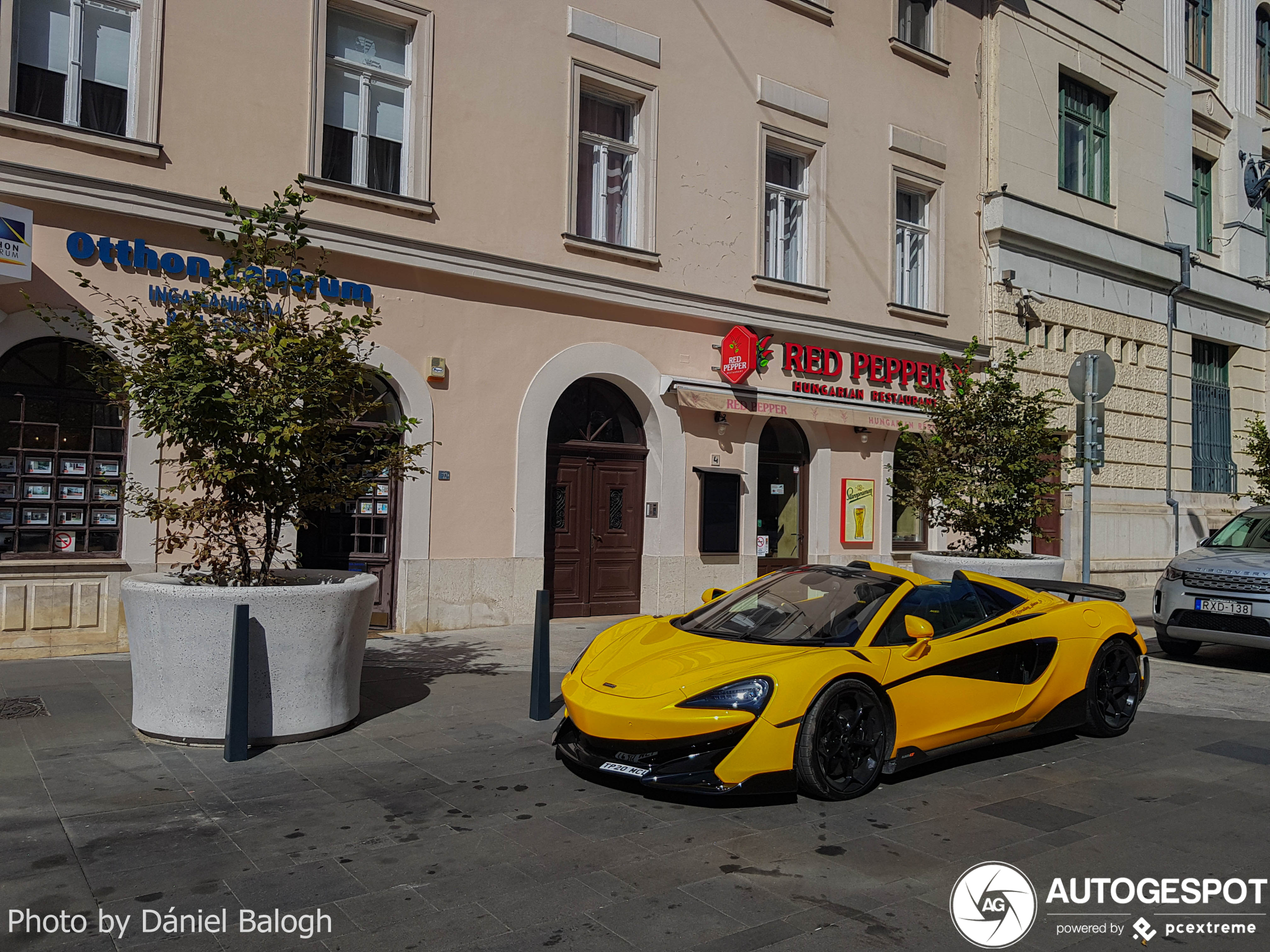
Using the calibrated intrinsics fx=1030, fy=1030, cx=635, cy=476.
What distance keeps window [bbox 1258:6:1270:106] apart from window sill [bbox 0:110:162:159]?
24.2 metres

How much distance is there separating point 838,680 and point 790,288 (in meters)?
10.2

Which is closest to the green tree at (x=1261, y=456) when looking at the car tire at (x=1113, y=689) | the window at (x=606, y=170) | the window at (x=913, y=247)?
the window at (x=913, y=247)

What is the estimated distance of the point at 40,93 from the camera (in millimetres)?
9672

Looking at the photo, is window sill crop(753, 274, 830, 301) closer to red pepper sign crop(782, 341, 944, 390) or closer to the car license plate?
red pepper sign crop(782, 341, 944, 390)

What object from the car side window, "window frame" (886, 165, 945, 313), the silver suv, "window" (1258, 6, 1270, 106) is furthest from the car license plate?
"window" (1258, 6, 1270, 106)

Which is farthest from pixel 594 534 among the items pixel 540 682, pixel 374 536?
pixel 540 682

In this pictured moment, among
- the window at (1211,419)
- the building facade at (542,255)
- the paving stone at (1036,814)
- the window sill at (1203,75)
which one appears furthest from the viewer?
the window at (1211,419)

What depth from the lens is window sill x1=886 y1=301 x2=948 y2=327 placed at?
16234 mm

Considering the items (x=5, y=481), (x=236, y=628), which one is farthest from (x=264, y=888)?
(x=5, y=481)

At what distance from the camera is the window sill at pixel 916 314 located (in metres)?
16.2

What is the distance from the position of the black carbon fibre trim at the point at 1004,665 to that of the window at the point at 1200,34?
65.9 feet

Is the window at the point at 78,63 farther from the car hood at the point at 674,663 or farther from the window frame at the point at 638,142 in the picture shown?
the car hood at the point at 674,663

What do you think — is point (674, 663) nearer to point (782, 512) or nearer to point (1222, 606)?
point (1222, 606)

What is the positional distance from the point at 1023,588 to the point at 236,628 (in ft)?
16.9
